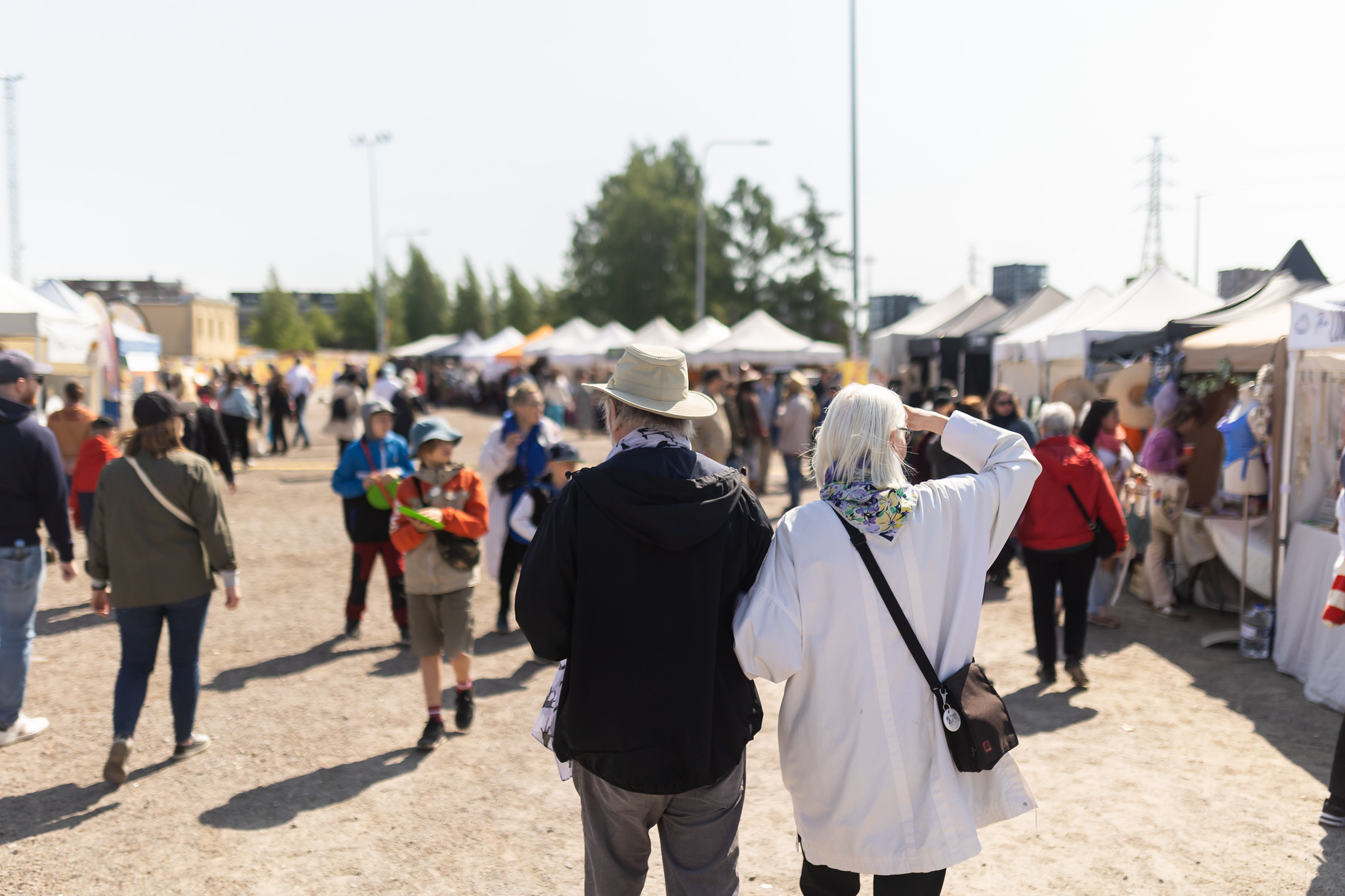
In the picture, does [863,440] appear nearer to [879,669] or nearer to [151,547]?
[879,669]

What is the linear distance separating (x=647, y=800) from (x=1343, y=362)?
5.57 metres

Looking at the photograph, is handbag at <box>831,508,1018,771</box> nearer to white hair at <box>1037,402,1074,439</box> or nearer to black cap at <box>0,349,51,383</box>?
white hair at <box>1037,402,1074,439</box>

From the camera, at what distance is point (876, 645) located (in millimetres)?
2277

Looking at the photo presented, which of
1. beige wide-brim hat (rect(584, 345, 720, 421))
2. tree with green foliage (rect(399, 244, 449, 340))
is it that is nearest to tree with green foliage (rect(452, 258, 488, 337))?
tree with green foliage (rect(399, 244, 449, 340))

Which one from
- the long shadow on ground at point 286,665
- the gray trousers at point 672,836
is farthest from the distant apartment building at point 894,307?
the gray trousers at point 672,836

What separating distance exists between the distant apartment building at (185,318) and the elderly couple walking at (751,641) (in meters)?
63.5

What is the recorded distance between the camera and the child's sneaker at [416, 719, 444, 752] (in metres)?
4.70

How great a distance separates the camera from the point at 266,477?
15.8 m

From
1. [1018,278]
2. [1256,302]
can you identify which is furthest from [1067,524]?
[1018,278]

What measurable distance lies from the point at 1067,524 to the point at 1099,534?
24 centimetres

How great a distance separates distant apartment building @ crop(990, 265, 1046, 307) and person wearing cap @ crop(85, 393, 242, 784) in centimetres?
2158

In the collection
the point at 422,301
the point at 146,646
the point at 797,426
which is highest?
the point at 422,301

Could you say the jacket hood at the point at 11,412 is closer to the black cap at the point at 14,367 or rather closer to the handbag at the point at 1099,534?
the black cap at the point at 14,367

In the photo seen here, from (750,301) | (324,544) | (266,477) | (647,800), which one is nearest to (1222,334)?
(647,800)
